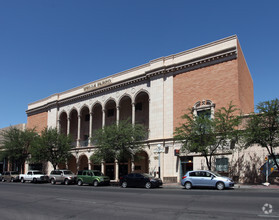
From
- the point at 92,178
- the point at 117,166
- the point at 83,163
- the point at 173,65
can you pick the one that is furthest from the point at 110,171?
the point at 173,65

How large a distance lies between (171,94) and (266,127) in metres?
11.9

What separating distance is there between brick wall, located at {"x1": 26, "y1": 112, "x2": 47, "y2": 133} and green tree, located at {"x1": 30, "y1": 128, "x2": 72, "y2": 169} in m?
9.52

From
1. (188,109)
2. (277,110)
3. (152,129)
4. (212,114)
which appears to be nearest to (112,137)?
(152,129)

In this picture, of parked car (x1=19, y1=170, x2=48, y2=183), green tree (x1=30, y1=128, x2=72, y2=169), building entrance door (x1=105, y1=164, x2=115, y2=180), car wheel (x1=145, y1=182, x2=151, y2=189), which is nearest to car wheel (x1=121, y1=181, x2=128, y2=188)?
car wheel (x1=145, y1=182, x2=151, y2=189)

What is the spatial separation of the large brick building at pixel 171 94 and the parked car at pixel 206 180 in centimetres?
557

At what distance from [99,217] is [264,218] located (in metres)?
5.61

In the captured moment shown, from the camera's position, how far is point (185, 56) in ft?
103

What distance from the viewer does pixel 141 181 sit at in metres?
25.0

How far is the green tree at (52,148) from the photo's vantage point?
39469 mm

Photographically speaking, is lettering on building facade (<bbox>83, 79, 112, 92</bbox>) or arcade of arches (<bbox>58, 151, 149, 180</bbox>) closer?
arcade of arches (<bbox>58, 151, 149, 180</bbox>)

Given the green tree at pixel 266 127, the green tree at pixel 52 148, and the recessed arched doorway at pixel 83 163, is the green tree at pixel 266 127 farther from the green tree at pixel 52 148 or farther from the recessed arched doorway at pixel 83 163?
the recessed arched doorway at pixel 83 163

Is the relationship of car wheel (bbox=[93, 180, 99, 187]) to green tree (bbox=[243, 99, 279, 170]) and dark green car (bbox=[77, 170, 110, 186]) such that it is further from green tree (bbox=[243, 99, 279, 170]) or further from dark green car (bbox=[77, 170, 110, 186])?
green tree (bbox=[243, 99, 279, 170])

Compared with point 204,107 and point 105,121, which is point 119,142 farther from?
point 105,121

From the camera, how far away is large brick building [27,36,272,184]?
91.7 feet
